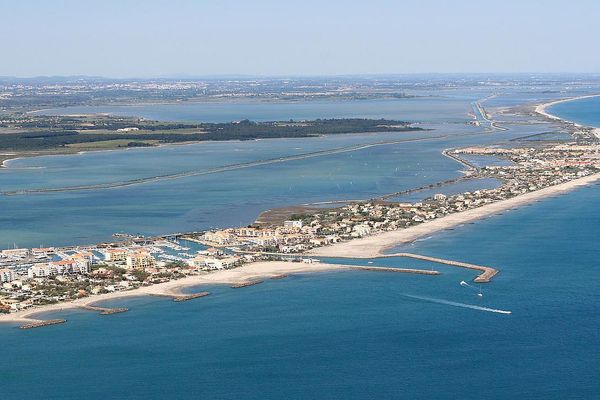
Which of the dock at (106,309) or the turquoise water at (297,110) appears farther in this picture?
the turquoise water at (297,110)

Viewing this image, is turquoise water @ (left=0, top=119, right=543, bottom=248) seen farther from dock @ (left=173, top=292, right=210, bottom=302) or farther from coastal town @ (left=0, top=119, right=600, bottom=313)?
dock @ (left=173, top=292, right=210, bottom=302)

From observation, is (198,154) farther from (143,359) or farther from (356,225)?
(143,359)

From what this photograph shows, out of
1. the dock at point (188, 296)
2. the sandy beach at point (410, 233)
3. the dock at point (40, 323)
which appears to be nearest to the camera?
the dock at point (40, 323)

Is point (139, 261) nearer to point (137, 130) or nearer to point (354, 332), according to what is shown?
point (354, 332)

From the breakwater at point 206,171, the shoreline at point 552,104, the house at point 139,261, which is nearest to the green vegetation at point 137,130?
the breakwater at point 206,171

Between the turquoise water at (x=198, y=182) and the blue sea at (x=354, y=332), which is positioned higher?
the blue sea at (x=354, y=332)

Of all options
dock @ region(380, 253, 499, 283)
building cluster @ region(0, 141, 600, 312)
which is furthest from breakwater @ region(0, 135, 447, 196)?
dock @ region(380, 253, 499, 283)

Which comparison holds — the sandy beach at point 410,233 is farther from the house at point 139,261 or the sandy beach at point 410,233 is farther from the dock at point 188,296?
the dock at point 188,296
